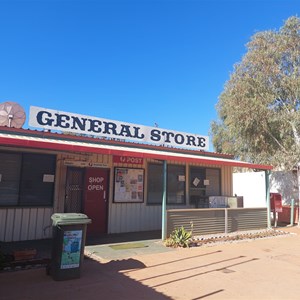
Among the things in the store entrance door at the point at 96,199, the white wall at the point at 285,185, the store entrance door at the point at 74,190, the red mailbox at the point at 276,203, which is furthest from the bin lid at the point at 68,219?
the white wall at the point at 285,185

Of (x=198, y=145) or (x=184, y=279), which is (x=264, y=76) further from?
(x=184, y=279)

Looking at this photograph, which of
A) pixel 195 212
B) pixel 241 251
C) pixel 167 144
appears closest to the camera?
pixel 241 251

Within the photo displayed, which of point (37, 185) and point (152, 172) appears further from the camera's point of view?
point (152, 172)

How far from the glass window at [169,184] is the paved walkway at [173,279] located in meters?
3.48

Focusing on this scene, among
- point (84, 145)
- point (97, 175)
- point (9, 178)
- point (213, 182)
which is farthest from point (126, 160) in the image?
point (213, 182)

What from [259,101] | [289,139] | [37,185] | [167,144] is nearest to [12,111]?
[37,185]

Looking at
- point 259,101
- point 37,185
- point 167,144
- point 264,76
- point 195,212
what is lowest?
point 195,212

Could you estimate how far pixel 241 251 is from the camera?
29.8 ft

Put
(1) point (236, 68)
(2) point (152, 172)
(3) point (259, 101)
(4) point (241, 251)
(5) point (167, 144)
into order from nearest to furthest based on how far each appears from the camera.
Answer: (4) point (241, 251) < (2) point (152, 172) < (5) point (167, 144) < (3) point (259, 101) < (1) point (236, 68)

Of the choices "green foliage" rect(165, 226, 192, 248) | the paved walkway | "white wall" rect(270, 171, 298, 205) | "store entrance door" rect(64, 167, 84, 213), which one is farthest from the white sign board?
"white wall" rect(270, 171, 298, 205)

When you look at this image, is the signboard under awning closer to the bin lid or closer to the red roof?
the red roof

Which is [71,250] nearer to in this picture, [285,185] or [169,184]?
[169,184]

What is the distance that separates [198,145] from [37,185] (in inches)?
283

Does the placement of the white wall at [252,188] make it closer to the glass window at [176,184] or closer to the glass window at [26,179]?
the glass window at [176,184]
